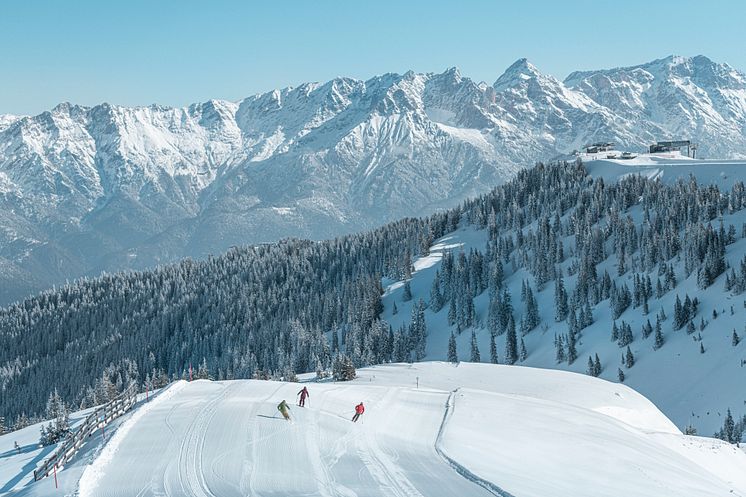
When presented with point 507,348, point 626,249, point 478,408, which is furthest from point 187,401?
point 626,249

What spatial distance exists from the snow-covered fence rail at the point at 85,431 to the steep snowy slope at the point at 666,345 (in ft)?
217

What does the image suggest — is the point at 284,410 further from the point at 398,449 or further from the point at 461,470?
the point at 461,470

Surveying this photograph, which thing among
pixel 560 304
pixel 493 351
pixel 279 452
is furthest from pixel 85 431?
pixel 560 304

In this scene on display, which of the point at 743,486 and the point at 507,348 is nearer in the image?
the point at 743,486

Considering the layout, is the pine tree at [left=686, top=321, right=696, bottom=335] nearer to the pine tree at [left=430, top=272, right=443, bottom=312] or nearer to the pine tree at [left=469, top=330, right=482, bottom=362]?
the pine tree at [left=469, top=330, right=482, bottom=362]

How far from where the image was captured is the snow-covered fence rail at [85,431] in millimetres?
41091

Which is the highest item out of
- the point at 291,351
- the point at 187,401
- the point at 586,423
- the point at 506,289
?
the point at 187,401

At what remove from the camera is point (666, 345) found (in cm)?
11788

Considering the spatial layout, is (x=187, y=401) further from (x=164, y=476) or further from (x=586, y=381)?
(x=586, y=381)

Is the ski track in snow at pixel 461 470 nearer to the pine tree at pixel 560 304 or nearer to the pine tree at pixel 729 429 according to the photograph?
the pine tree at pixel 729 429

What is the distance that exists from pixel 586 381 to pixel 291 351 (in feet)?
384

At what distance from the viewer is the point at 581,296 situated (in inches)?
5866

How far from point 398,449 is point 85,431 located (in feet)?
63.0

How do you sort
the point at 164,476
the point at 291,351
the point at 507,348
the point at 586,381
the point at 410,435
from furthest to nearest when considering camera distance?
the point at 291,351 < the point at 507,348 < the point at 586,381 < the point at 410,435 < the point at 164,476
